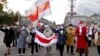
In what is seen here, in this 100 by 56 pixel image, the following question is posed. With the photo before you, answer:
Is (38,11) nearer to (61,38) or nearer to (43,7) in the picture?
(43,7)

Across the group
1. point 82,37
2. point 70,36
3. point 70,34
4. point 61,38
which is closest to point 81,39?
point 82,37

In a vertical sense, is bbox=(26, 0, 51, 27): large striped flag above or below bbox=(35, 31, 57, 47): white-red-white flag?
above

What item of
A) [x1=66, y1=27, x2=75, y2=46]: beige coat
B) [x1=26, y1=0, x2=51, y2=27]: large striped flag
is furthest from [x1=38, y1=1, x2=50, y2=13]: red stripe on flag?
[x1=66, y1=27, x2=75, y2=46]: beige coat

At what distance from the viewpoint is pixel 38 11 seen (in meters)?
17.8

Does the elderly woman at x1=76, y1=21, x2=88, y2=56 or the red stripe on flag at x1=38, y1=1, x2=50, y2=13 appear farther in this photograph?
the red stripe on flag at x1=38, y1=1, x2=50, y2=13

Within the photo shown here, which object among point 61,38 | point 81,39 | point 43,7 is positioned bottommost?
point 61,38

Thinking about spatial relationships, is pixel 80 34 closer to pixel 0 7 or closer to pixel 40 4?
pixel 40 4

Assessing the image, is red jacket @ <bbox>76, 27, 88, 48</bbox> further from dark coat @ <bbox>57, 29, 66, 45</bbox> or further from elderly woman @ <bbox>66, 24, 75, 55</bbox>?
elderly woman @ <bbox>66, 24, 75, 55</bbox>

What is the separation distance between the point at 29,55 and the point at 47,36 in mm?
1730

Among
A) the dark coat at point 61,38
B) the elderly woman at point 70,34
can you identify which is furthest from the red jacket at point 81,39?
the elderly woman at point 70,34

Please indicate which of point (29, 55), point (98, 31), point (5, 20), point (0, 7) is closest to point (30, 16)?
point (29, 55)

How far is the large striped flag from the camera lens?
17391mm

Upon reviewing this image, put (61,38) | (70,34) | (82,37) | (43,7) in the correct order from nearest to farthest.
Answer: (82,37), (43,7), (61,38), (70,34)

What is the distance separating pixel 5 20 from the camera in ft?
402
